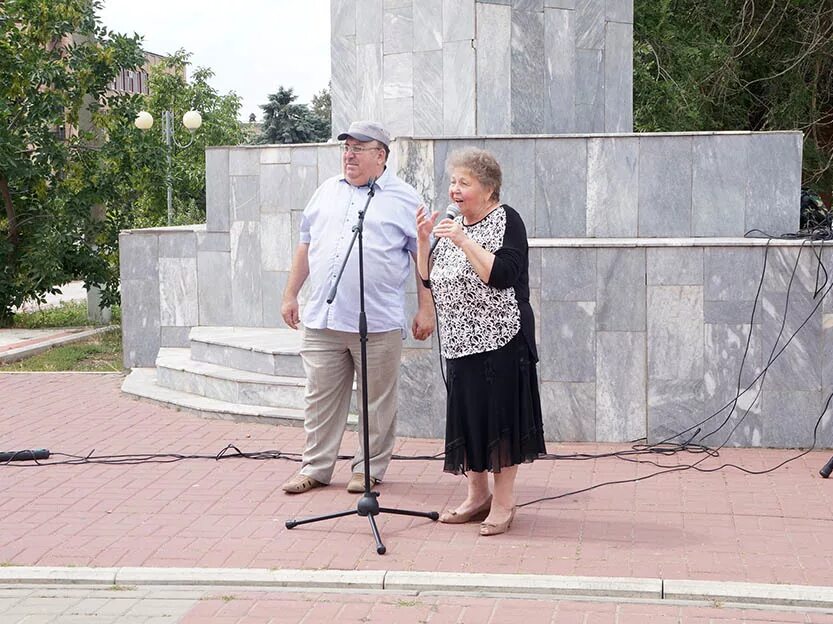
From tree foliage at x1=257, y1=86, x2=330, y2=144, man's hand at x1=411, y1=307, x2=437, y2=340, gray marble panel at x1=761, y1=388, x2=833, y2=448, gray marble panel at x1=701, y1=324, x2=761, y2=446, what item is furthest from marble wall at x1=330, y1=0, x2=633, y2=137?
tree foliage at x1=257, y1=86, x2=330, y2=144

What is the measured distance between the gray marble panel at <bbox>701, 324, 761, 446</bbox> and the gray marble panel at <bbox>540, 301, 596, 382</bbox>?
0.76m

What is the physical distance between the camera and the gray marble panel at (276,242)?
11.8 meters

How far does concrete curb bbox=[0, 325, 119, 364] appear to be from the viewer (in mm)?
14289

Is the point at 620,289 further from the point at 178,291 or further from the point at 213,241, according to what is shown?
Result: the point at 178,291

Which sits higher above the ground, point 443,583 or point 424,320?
point 424,320

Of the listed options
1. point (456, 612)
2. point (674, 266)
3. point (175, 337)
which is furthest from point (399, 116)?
point (456, 612)

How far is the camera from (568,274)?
9070 millimetres

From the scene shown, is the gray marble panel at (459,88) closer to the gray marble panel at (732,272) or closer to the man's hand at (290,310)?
the gray marble panel at (732,272)

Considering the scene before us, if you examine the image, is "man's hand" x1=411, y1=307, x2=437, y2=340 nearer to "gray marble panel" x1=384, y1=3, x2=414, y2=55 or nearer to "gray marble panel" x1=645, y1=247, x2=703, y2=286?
"gray marble panel" x1=645, y1=247, x2=703, y2=286

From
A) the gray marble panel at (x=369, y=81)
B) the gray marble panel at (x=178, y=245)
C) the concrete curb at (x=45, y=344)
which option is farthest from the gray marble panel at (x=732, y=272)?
the concrete curb at (x=45, y=344)

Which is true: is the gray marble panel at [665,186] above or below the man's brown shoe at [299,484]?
above

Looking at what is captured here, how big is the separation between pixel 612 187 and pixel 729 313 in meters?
1.74

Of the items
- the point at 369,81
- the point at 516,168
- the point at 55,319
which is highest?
the point at 369,81

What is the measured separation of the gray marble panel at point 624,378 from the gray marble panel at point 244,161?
162 inches
